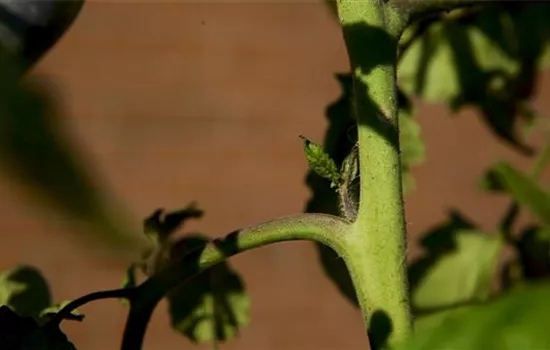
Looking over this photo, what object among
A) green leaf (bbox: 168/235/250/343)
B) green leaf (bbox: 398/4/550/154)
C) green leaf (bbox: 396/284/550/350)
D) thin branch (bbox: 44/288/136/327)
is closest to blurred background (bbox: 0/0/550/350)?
green leaf (bbox: 398/4/550/154)

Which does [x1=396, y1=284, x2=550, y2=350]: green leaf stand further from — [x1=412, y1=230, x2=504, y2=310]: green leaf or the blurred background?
the blurred background

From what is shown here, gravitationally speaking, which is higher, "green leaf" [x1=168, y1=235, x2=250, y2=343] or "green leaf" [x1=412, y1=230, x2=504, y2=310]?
"green leaf" [x1=168, y1=235, x2=250, y2=343]

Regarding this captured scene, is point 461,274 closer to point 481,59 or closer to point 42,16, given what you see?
point 481,59

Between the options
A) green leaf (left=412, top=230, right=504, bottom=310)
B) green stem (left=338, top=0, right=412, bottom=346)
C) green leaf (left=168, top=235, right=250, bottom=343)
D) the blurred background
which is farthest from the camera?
the blurred background

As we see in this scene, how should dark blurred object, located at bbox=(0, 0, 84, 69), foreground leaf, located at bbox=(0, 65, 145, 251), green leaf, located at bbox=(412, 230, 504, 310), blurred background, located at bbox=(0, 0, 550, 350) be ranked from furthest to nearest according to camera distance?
blurred background, located at bbox=(0, 0, 550, 350) < green leaf, located at bbox=(412, 230, 504, 310) < dark blurred object, located at bbox=(0, 0, 84, 69) < foreground leaf, located at bbox=(0, 65, 145, 251)

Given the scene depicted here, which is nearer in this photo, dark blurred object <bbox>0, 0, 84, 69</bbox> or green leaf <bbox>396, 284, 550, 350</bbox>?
green leaf <bbox>396, 284, 550, 350</bbox>

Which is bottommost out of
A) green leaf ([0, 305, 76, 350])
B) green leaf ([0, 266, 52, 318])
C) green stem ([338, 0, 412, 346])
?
green leaf ([0, 266, 52, 318])
